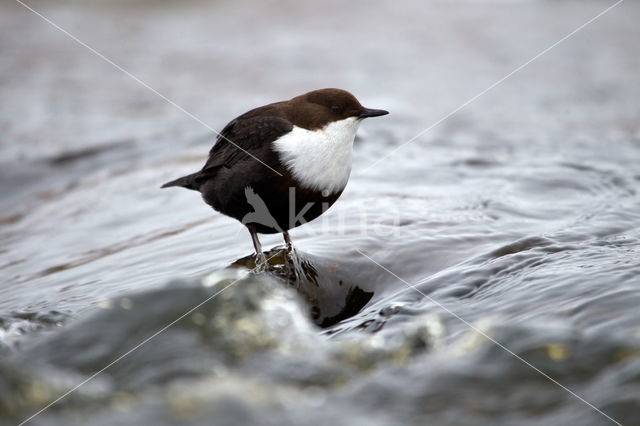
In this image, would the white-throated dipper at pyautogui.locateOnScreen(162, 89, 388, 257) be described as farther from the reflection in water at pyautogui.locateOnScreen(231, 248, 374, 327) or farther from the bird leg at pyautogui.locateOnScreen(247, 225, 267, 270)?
the reflection in water at pyautogui.locateOnScreen(231, 248, 374, 327)

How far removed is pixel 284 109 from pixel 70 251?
2.34 metres

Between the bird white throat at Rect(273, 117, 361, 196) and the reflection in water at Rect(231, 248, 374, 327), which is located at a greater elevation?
the bird white throat at Rect(273, 117, 361, 196)

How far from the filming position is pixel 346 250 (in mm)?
4570

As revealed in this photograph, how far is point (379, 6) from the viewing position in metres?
14.3

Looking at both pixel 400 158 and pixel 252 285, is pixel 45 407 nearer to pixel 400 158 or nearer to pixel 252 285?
→ pixel 252 285

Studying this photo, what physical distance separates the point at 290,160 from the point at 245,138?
1.34 feet

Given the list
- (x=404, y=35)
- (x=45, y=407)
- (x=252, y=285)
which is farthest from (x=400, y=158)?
(x=404, y=35)

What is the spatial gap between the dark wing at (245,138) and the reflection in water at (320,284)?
607 mm

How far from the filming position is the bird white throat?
4.09 m

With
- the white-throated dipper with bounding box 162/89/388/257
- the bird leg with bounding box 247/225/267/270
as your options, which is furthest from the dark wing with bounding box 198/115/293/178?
the bird leg with bounding box 247/225/267/270

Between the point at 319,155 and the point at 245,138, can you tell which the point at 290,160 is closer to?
the point at 319,155

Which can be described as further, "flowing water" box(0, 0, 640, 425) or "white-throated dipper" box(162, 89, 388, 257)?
"white-throated dipper" box(162, 89, 388, 257)

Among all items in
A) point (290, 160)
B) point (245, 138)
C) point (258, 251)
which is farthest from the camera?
point (258, 251)

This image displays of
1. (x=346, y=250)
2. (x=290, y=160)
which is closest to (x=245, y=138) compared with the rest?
(x=290, y=160)
